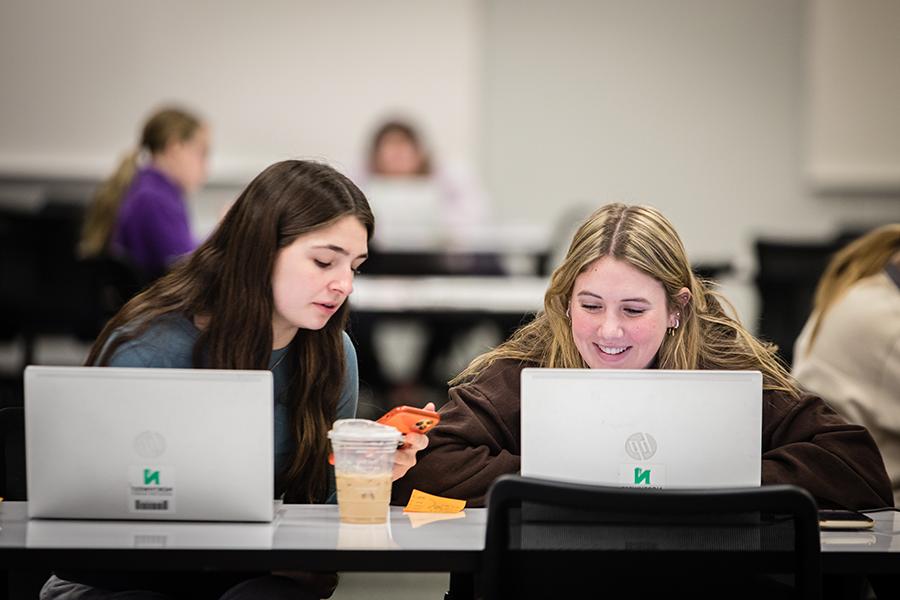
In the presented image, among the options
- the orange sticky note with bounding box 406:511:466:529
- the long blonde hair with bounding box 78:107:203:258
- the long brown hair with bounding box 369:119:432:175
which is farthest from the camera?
the long brown hair with bounding box 369:119:432:175

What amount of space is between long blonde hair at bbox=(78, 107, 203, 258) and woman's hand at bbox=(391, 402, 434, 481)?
9.91 ft

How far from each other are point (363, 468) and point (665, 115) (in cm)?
599

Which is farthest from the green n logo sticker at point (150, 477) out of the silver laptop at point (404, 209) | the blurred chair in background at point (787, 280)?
the blurred chair in background at point (787, 280)

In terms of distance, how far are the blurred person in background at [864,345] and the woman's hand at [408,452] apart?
1.24 m

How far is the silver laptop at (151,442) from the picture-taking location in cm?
160

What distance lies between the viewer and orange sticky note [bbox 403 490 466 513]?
1808mm

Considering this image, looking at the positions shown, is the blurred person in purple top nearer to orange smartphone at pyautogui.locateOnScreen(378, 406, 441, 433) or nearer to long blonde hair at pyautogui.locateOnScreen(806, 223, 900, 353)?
long blonde hair at pyautogui.locateOnScreen(806, 223, 900, 353)

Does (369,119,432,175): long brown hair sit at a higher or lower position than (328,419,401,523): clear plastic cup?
higher

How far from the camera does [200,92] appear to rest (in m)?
7.01

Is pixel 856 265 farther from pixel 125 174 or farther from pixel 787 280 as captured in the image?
pixel 125 174

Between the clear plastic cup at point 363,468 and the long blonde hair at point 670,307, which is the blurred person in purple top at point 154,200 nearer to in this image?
the long blonde hair at point 670,307

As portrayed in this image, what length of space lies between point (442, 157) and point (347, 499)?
5.44m

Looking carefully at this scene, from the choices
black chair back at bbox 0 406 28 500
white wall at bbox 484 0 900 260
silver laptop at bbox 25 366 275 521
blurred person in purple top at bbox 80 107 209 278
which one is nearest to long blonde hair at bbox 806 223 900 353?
silver laptop at bbox 25 366 275 521

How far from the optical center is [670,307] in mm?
2145
